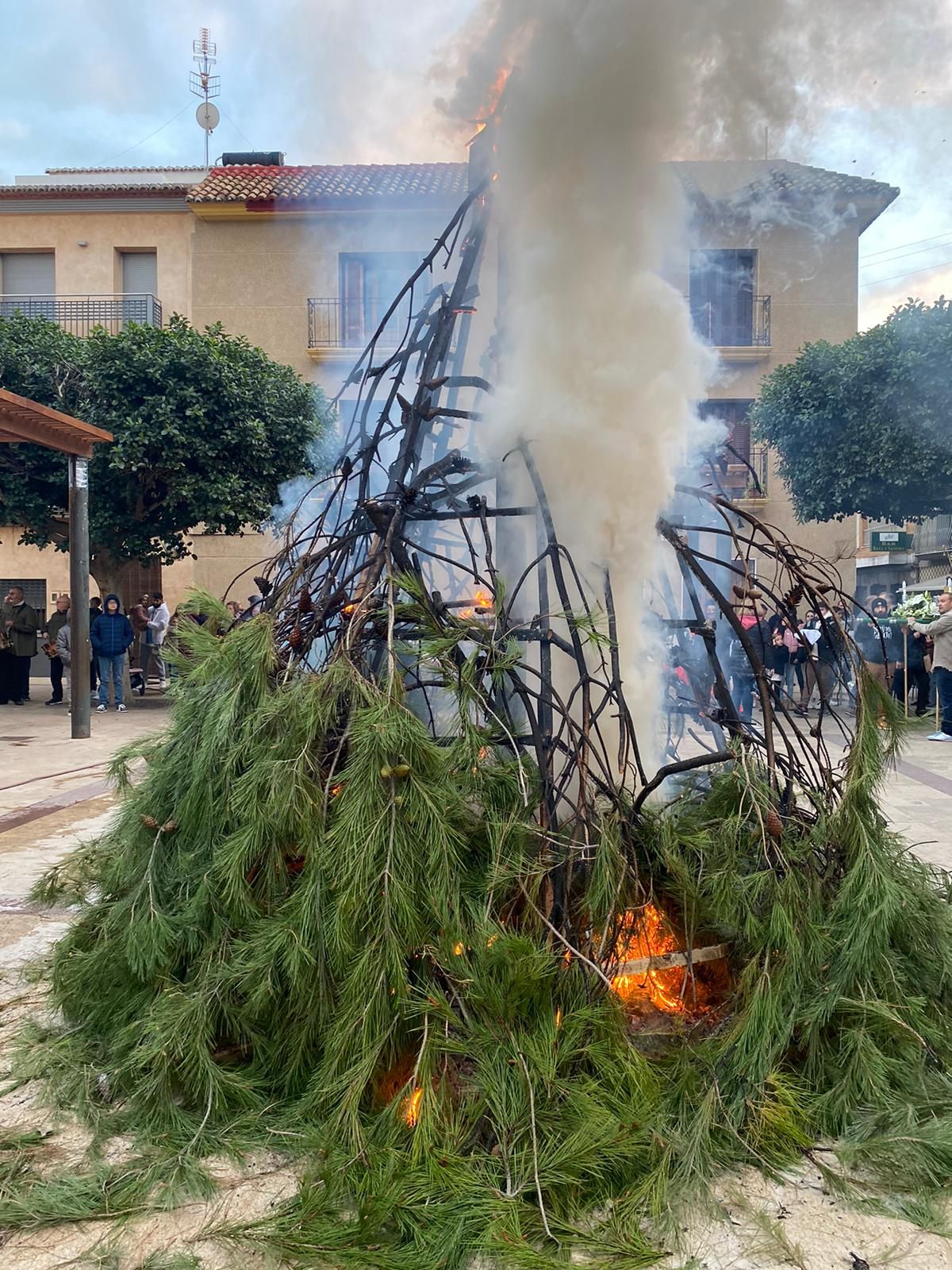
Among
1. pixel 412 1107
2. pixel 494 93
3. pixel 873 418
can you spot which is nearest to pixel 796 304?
pixel 873 418

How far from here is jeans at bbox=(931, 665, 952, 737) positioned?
9.39m

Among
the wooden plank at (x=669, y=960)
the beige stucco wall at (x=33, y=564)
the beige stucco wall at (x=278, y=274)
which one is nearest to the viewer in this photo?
the wooden plank at (x=669, y=960)

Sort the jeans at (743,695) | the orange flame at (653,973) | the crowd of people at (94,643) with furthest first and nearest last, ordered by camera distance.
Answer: the crowd of people at (94,643), the jeans at (743,695), the orange flame at (653,973)

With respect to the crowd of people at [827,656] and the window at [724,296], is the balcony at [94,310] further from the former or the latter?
the crowd of people at [827,656]

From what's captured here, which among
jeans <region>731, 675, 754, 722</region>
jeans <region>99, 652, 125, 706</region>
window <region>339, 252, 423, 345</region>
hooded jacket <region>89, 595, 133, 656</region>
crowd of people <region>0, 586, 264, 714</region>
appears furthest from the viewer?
jeans <region>99, 652, 125, 706</region>

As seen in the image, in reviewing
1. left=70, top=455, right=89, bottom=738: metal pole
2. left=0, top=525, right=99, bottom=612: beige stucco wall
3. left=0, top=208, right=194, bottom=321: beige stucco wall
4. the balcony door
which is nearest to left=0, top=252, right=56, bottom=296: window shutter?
left=0, top=208, right=194, bottom=321: beige stucco wall

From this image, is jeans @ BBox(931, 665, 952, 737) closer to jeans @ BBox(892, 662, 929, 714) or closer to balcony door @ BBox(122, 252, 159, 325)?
jeans @ BBox(892, 662, 929, 714)

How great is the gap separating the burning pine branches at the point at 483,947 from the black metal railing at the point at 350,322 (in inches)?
234

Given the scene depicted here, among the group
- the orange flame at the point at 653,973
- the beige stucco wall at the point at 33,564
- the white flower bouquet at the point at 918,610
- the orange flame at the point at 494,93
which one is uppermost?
the orange flame at the point at 494,93

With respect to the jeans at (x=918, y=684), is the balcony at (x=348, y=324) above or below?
above

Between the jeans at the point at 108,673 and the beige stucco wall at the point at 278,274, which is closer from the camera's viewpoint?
the beige stucco wall at the point at 278,274

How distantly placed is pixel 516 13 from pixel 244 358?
10.6m

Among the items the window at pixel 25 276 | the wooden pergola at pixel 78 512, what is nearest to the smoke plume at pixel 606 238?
the wooden pergola at pixel 78 512

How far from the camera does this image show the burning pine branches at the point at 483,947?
Answer: 1.99 m
